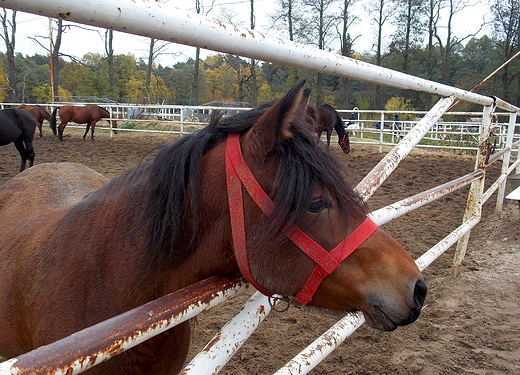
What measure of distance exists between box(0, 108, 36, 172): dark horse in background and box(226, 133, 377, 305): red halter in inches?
371

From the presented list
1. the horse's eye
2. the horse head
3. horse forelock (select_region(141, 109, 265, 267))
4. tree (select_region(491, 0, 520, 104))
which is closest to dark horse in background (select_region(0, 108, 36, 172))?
horse forelock (select_region(141, 109, 265, 267))

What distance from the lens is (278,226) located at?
1.11m

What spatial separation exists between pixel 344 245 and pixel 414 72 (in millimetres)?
36933

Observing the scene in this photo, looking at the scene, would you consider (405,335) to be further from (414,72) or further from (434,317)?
(414,72)

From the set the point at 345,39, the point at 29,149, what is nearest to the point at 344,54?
the point at 345,39

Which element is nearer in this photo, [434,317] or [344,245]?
[344,245]

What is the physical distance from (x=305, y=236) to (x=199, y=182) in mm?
405

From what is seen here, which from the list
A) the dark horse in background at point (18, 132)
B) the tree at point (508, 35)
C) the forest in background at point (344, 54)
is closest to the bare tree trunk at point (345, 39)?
the forest in background at point (344, 54)

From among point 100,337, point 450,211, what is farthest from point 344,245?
point 450,211

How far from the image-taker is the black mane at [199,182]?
44.1 inches

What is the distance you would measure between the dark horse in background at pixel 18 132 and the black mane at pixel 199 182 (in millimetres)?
9153

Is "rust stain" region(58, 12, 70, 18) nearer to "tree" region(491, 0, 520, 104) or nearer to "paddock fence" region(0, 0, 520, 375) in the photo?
"paddock fence" region(0, 0, 520, 375)

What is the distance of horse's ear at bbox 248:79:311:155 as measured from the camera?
1.11 metres

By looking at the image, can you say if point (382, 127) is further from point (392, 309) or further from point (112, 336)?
point (112, 336)
